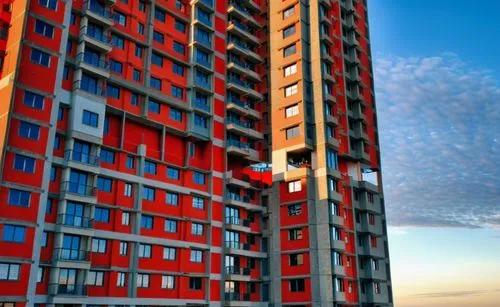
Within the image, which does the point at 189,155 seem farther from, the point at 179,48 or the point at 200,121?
the point at 179,48

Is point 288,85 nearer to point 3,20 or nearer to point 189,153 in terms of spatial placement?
point 189,153

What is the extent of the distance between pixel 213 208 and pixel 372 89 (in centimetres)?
3770

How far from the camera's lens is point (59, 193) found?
46188mm

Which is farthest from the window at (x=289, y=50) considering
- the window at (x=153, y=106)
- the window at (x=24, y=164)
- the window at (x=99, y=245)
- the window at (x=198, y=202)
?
the window at (x=24, y=164)

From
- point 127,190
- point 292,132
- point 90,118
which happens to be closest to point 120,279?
point 127,190

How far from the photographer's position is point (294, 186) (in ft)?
216

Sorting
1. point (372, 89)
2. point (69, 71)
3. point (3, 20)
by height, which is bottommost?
point (69, 71)

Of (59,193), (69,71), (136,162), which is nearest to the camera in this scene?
(59,193)

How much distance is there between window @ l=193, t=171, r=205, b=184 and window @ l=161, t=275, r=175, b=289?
41.0 feet

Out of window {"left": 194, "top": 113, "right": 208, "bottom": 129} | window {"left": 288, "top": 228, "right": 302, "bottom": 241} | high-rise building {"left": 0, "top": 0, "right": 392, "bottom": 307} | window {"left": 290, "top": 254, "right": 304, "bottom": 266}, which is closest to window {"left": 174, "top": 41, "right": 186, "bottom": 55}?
→ high-rise building {"left": 0, "top": 0, "right": 392, "bottom": 307}

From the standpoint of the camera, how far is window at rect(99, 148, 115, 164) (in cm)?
5216

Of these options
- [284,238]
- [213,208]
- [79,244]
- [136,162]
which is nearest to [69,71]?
[136,162]

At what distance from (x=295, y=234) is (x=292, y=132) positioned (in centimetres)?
1442

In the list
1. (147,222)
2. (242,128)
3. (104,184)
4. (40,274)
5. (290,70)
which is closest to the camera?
(40,274)
